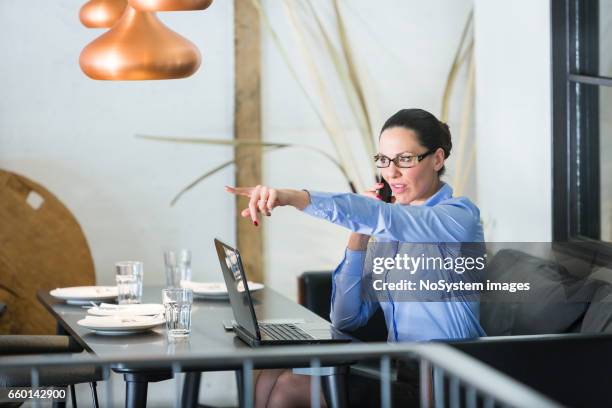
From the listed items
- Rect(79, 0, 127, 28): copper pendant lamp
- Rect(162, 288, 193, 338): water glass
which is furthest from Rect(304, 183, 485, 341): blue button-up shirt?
Rect(79, 0, 127, 28): copper pendant lamp

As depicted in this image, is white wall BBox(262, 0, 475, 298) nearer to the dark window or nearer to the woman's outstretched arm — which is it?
the dark window

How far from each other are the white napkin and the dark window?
58.7 inches

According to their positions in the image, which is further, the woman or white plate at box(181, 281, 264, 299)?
white plate at box(181, 281, 264, 299)

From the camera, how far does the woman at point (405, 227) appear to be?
2650mm

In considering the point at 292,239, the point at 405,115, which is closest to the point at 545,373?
the point at 405,115

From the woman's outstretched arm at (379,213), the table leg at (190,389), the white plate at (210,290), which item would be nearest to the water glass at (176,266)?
the white plate at (210,290)

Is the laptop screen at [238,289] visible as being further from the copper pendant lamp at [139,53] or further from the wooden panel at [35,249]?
the wooden panel at [35,249]

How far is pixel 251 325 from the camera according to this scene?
Result: 8.71 feet

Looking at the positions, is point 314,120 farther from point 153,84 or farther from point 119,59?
point 119,59

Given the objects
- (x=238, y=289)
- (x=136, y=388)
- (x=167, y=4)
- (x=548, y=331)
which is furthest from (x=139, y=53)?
(x=548, y=331)

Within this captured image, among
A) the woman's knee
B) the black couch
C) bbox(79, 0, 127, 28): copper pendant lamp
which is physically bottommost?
the woman's knee

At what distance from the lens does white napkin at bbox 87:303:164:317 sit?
10.2 feet

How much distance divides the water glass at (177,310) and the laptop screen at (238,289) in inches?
5.3

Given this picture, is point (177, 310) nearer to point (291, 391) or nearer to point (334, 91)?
point (291, 391)
